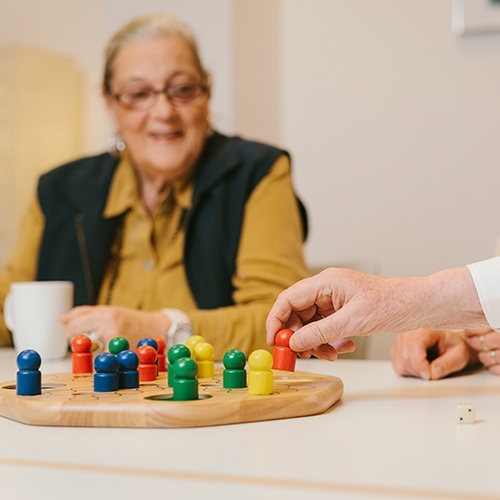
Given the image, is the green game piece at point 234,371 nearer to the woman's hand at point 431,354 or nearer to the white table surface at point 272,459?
the white table surface at point 272,459

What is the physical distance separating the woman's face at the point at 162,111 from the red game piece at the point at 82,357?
956mm

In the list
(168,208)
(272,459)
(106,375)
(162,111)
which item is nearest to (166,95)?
(162,111)

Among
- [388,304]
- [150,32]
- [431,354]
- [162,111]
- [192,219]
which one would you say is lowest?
[431,354]

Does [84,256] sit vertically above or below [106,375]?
above

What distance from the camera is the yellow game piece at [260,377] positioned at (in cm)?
83

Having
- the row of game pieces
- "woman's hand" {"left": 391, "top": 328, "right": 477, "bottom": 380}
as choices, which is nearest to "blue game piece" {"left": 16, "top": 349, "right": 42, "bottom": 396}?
the row of game pieces

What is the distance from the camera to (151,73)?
1950 millimetres

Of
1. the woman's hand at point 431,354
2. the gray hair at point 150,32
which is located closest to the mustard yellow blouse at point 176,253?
the gray hair at point 150,32

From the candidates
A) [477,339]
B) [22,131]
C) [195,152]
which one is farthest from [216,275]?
[22,131]

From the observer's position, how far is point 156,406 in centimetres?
75

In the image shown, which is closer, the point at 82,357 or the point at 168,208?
the point at 82,357

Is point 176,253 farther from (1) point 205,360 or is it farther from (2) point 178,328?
(1) point 205,360

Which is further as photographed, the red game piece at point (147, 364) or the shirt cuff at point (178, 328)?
the shirt cuff at point (178, 328)

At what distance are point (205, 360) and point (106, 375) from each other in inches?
6.2
